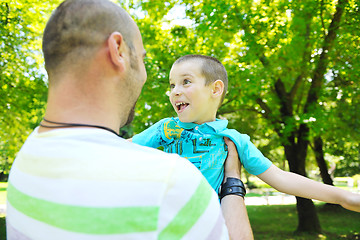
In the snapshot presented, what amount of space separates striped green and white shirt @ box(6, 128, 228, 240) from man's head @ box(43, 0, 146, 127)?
218 mm

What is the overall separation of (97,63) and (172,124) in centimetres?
136

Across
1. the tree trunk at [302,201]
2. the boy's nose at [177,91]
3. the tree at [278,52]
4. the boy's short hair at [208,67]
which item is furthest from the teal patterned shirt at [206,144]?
the tree trunk at [302,201]

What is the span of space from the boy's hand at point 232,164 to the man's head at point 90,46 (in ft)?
3.82

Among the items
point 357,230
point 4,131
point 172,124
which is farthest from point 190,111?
point 357,230

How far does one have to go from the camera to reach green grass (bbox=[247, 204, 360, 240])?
12.9 meters

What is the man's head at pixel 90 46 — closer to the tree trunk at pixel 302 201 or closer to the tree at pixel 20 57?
the tree at pixel 20 57

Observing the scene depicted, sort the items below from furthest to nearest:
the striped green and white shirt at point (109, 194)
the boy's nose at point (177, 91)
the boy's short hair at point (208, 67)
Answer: the boy's short hair at point (208, 67), the boy's nose at point (177, 91), the striped green and white shirt at point (109, 194)

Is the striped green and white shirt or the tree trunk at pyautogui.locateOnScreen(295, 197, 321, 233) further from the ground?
the striped green and white shirt

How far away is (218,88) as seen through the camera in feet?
8.64

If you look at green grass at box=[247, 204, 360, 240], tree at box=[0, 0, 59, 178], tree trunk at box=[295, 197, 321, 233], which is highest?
tree at box=[0, 0, 59, 178]

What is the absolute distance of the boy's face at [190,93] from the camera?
2.44m

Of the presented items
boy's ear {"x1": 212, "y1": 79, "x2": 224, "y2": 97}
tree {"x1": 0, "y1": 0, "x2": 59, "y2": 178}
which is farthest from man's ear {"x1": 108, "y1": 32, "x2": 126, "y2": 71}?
tree {"x1": 0, "y1": 0, "x2": 59, "y2": 178}

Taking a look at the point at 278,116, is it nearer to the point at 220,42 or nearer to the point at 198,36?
the point at 220,42

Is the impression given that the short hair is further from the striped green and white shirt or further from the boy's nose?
the boy's nose
